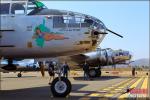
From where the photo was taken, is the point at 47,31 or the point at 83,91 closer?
the point at 47,31

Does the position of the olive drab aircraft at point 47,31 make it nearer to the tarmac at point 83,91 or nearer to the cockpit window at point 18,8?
the cockpit window at point 18,8

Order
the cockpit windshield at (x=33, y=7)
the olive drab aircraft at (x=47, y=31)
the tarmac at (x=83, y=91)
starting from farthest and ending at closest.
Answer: the tarmac at (x=83, y=91), the cockpit windshield at (x=33, y=7), the olive drab aircraft at (x=47, y=31)

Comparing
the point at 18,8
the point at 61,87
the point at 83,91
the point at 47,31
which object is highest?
the point at 18,8

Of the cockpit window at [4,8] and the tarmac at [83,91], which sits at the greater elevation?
the cockpit window at [4,8]

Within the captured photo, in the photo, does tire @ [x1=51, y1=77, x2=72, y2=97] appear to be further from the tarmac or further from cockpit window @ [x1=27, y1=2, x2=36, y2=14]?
cockpit window @ [x1=27, y1=2, x2=36, y2=14]

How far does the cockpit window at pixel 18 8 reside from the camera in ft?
41.8

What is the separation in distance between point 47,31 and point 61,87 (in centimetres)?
206

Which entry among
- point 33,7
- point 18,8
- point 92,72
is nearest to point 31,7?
point 33,7

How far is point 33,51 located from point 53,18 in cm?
135

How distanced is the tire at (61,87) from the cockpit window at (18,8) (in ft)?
8.94

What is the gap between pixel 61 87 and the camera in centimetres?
1288

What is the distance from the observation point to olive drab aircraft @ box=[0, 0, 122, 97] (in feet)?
40.3

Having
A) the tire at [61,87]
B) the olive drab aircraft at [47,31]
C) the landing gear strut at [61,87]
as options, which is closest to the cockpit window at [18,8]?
the olive drab aircraft at [47,31]

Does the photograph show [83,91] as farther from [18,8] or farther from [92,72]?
[92,72]
